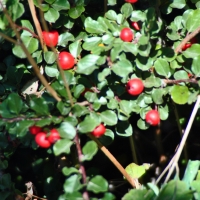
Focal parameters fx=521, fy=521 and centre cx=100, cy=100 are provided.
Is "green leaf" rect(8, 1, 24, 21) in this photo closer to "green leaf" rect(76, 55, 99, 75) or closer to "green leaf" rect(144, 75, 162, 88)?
"green leaf" rect(76, 55, 99, 75)

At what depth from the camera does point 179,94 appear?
1.61m

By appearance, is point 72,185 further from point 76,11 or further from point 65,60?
point 76,11

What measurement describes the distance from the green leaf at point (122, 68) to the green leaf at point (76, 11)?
0.33m

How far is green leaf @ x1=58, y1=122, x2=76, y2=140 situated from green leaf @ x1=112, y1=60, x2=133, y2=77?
204 millimetres

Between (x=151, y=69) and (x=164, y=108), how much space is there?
0.44ft

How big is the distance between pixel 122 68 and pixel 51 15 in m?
0.36

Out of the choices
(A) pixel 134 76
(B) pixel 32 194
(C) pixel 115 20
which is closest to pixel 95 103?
(A) pixel 134 76

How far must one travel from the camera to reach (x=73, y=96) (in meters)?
1.57

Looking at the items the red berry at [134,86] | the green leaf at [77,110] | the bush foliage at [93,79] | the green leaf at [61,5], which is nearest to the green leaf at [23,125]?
the bush foliage at [93,79]

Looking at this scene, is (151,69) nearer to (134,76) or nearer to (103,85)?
(134,76)

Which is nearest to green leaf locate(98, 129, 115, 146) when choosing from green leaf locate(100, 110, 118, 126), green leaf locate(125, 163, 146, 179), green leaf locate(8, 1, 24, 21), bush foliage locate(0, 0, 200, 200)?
bush foliage locate(0, 0, 200, 200)

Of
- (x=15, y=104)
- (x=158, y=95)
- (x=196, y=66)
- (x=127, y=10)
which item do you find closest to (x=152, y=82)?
(x=158, y=95)

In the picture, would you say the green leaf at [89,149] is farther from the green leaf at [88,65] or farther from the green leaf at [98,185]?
the green leaf at [88,65]

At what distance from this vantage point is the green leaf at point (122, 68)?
57.4 inches
